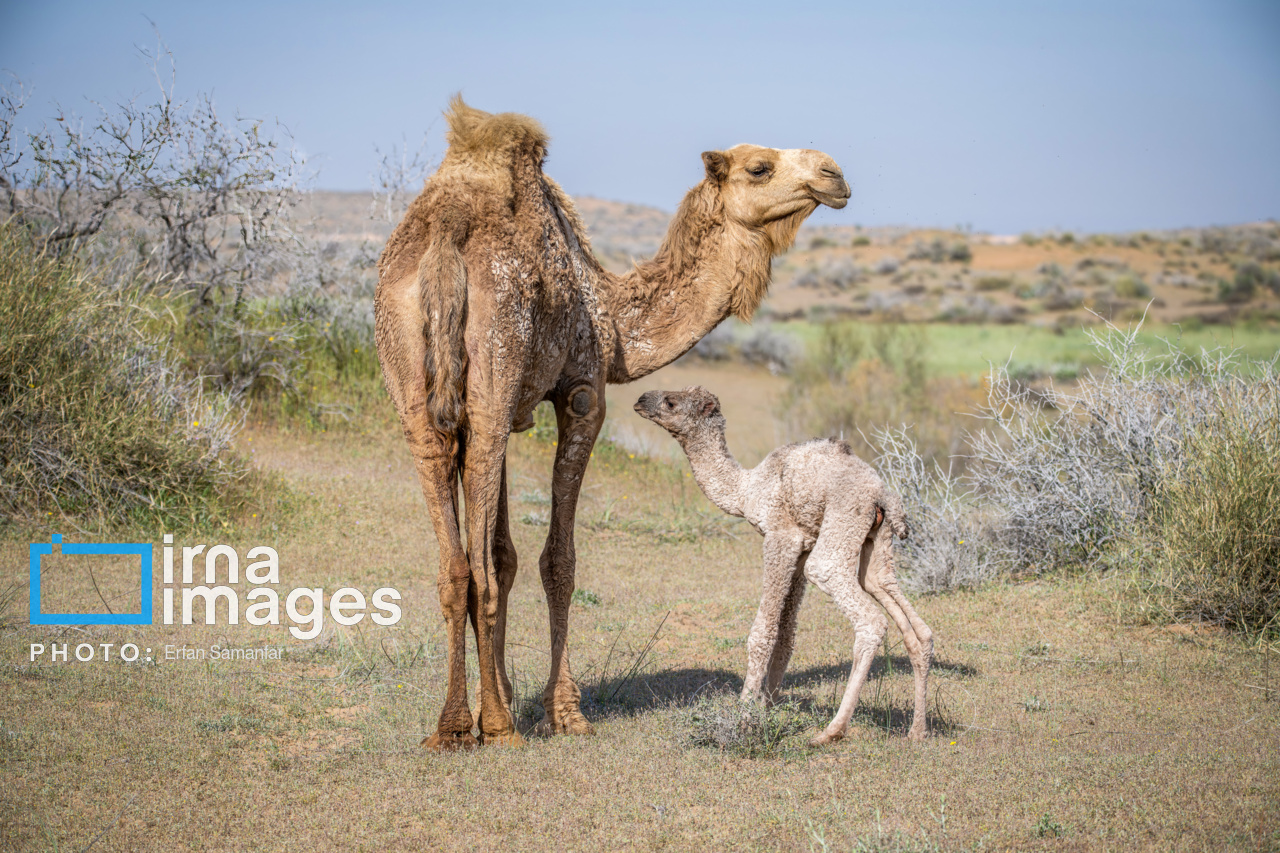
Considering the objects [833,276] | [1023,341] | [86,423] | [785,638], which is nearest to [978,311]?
[1023,341]

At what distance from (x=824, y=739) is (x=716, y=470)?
160 cm

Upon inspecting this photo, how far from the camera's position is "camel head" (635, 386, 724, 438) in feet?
19.8

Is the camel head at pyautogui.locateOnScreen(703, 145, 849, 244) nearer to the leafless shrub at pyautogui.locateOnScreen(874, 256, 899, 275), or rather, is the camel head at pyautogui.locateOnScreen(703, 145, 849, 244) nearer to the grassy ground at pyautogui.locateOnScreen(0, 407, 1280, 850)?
the grassy ground at pyautogui.locateOnScreen(0, 407, 1280, 850)

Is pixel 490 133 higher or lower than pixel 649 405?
higher

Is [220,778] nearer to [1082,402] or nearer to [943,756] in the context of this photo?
[943,756]

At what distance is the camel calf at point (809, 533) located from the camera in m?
5.54

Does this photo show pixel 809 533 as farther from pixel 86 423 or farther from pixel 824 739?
pixel 86 423

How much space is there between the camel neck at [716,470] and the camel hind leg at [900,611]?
0.78 m

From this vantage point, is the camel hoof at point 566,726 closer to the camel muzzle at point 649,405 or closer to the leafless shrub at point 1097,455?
the camel muzzle at point 649,405

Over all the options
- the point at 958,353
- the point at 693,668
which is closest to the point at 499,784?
the point at 693,668

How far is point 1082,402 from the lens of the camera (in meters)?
9.78

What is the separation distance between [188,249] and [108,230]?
98cm

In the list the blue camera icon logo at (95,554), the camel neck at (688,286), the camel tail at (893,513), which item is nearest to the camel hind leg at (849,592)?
the camel tail at (893,513)

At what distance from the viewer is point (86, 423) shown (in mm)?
9250
